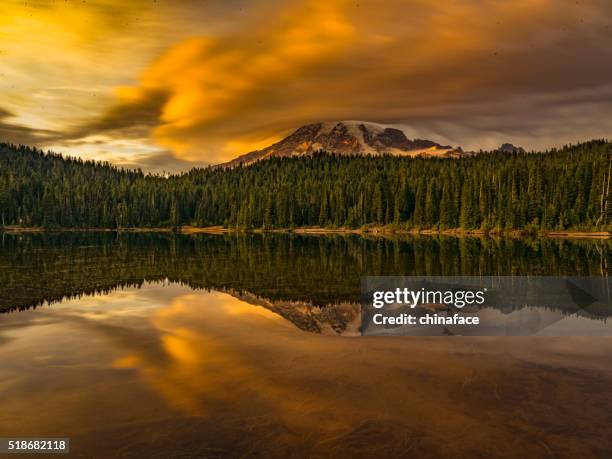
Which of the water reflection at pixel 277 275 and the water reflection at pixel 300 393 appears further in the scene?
the water reflection at pixel 277 275

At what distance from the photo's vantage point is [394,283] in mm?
35031

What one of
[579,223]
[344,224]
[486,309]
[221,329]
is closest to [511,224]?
[579,223]

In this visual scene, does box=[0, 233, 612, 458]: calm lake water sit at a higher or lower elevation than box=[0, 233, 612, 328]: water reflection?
lower

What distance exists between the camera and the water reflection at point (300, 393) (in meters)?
9.82

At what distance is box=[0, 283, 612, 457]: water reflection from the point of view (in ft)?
32.2

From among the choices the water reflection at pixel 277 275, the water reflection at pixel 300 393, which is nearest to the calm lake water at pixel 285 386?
the water reflection at pixel 300 393

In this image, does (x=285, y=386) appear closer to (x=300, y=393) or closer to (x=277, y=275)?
(x=300, y=393)

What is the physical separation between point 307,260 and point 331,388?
42.2 meters

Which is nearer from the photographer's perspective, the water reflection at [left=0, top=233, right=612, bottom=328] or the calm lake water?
the calm lake water

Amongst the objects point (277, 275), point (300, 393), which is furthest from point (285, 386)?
point (277, 275)

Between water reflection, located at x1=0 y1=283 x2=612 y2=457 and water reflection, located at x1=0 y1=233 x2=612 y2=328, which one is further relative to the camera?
water reflection, located at x1=0 y1=233 x2=612 y2=328

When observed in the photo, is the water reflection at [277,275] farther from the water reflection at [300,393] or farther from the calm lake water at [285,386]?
the water reflection at [300,393]

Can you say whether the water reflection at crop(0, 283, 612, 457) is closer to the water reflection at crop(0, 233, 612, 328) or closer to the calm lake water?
the calm lake water

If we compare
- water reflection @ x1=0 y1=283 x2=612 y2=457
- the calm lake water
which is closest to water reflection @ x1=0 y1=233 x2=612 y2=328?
the calm lake water
